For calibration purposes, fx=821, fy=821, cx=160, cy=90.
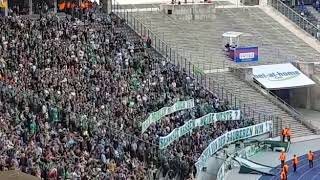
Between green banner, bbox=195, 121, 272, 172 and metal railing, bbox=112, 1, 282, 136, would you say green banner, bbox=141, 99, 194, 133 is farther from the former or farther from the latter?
metal railing, bbox=112, 1, 282, 136

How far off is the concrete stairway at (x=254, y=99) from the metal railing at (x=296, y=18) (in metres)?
10.1

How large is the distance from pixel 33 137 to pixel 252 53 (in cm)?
2184

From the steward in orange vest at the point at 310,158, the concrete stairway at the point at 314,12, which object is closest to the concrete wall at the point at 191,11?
the concrete stairway at the point at 314,12

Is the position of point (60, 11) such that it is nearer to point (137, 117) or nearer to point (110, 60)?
point (110, 60)

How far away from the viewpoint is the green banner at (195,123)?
31.8 metres

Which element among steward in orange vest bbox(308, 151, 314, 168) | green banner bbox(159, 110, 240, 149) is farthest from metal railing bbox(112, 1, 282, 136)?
steward in orange vest bbox(308, 151, 314, 168)

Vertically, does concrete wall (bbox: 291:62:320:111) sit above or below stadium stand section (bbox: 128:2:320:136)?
below

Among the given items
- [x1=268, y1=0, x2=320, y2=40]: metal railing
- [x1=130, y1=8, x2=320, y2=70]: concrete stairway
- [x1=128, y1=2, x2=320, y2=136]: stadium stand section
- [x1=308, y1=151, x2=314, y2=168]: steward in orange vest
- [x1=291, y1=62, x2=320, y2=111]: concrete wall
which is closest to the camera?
[x1=308, y1=151, x2=314, y2=168]: steward in orange vest

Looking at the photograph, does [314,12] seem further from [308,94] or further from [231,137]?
[231,137]

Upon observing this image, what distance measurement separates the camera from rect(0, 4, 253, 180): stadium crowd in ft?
86.6

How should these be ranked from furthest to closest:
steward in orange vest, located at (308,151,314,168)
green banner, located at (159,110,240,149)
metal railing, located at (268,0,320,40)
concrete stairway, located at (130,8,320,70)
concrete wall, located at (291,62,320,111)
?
metal railing, located at (268,0,320,40) < concrete stairway, located at (130,8,320,70) < concrete wall, located at (291,62,320,111) < steward in orange vest, located at (308,151,314,168) < green banner, located at (159,110,240,149)

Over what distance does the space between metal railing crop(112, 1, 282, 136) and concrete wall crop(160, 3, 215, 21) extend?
9.78 feet

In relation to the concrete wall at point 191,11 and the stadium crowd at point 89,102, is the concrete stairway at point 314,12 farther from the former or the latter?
the stadium crowd at point 89,102

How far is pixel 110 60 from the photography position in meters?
38.4
